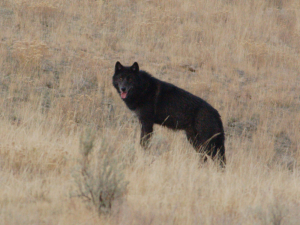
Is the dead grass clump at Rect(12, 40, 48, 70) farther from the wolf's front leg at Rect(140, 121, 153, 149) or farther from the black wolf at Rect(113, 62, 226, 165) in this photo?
the wolf's front leg at Rect(140, 121, 153, 149)

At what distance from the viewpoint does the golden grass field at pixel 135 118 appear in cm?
410

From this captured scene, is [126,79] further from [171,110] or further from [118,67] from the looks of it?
[171,110]

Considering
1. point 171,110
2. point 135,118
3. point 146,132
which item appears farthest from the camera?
point 135,118

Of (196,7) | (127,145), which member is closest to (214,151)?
(127,145)

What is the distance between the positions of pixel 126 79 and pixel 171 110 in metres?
0.99

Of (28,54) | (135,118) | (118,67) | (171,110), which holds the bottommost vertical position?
(135,118)

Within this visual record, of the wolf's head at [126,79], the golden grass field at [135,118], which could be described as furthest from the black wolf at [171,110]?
the golden grass field at [135,118]

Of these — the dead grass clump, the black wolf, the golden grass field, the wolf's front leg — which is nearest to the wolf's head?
the black wolf

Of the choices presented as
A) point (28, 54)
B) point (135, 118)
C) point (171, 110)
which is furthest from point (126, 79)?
point (28, 54)

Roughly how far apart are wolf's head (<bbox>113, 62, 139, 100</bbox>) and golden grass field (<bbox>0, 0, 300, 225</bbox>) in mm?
823

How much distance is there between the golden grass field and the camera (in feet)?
13.5

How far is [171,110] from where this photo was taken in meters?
6.90

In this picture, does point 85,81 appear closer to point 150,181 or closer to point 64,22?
point 64,22

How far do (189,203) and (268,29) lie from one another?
1240 centimetres
